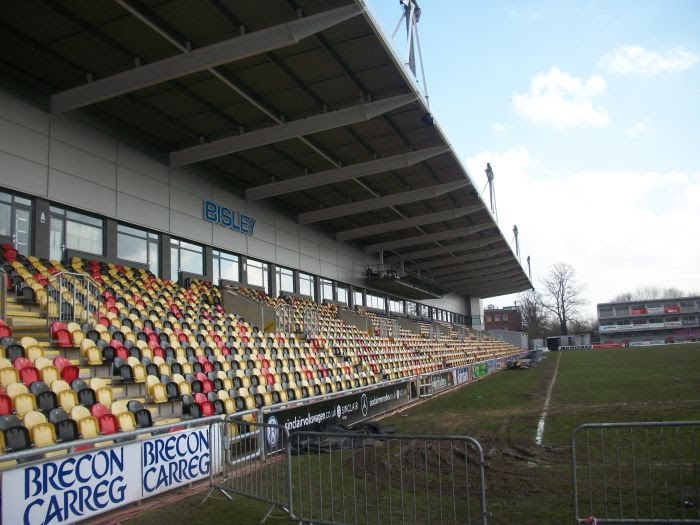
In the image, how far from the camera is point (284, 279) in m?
25.0

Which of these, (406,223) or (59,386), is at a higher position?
(406,223)

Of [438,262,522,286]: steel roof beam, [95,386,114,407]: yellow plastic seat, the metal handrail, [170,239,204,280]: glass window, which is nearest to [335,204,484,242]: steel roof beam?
[170,239,204,280]: glass window

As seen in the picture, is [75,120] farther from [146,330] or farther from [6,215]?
[146,330]

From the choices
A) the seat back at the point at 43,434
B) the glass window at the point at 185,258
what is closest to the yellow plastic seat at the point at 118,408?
the seat back at the point at 43,434

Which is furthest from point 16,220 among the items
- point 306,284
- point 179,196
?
point 306,284

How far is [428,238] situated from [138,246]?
2009 cm

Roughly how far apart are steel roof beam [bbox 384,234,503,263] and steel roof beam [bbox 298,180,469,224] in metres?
12.5

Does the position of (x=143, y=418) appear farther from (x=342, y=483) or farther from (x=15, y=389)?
(x=342, y=483)

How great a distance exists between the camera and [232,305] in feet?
59.5

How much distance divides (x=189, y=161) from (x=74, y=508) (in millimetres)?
13385

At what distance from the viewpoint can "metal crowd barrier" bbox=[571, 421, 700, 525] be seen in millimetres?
5590

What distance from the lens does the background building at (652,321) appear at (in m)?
102

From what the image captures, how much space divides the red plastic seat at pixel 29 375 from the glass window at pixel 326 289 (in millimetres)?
20956

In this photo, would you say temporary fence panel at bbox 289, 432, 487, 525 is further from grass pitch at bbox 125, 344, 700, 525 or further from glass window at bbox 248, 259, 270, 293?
glass window at bbox 248, 259, 270, 293
